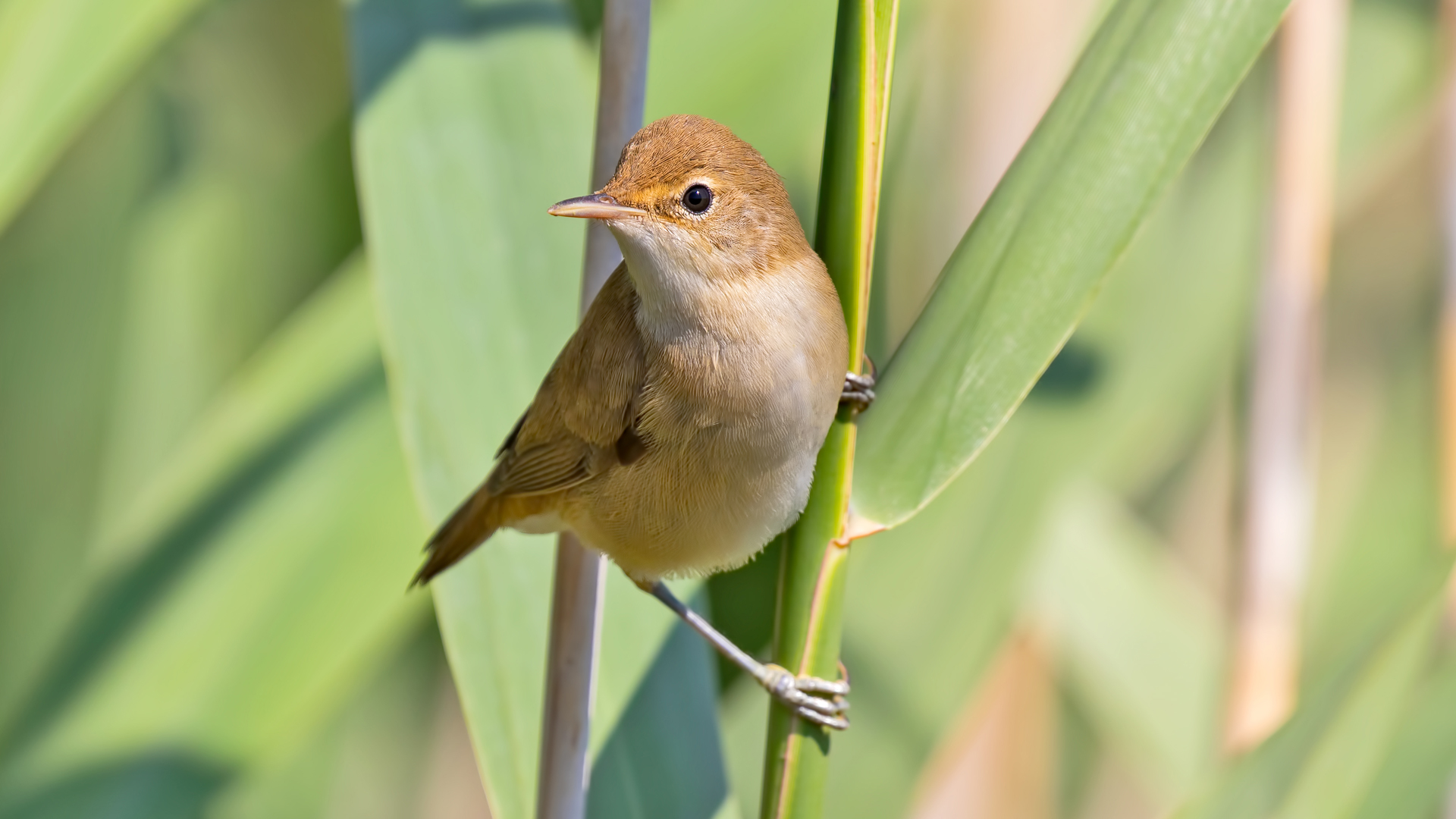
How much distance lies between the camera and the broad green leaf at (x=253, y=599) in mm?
1341

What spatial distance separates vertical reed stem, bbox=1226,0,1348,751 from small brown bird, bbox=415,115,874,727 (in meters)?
0.81

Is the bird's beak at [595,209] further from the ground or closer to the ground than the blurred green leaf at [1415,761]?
further from the ground

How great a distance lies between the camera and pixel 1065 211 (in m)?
0.94

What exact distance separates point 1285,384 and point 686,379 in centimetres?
100

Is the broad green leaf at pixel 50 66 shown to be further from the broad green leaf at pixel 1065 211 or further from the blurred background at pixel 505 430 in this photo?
the broad green leaf at pixel 1065 211

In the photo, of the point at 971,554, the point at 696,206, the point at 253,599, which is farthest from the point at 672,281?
the point at 971,554

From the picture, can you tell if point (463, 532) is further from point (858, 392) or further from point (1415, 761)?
point (1415, 761)

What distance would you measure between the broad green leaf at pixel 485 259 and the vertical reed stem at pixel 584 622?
8cm

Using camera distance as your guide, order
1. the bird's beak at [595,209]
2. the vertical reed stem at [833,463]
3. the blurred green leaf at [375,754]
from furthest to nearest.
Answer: the blurred green leaf at [375,754]
the bird's beak at [595,209]
the vertical reed stem at [833,463]

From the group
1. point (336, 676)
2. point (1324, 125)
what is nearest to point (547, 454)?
point (336, 676)

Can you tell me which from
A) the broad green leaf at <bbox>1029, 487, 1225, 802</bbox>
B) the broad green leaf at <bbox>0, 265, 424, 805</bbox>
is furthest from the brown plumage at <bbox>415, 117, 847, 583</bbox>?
the broad green leaf at <bbox>1029, 487, 1225, 802</bbox>

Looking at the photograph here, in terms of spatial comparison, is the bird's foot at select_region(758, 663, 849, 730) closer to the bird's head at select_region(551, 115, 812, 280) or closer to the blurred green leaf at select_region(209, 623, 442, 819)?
the bird's head at select_region(551, 115, 812, 280)

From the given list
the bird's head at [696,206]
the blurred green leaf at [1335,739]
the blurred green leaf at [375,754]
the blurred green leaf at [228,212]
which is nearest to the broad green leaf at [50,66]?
the bird's head at [696,206]

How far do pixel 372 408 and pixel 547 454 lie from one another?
0.72 ft
